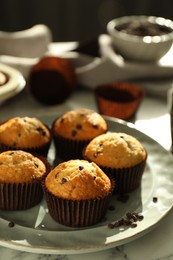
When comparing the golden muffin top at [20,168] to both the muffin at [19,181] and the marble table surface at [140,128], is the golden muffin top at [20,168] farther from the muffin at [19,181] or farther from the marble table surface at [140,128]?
the marble table surface at [140,128]

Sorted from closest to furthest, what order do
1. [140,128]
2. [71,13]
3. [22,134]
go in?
[22,134] < [140,128] < [71,13]

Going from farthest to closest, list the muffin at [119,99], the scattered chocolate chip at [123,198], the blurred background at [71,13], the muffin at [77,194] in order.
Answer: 1. the blurred background at [71,13]
2. the muffin at [119,99]
3. the scattered chocolate chip at [123,198]
4. the muffin at [77,194]

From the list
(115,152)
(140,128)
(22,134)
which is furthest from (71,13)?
(115,152)

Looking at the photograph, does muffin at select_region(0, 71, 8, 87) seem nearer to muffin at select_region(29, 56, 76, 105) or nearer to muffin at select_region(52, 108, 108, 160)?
muffin at select_region(52, 108, 108, 160)

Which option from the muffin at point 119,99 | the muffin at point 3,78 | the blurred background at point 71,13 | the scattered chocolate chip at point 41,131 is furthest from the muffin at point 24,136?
the blurred background at point 71,13

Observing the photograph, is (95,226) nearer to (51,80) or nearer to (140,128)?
(140,128)

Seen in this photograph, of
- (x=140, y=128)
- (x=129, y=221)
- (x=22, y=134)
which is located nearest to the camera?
(x=129, y=221)
